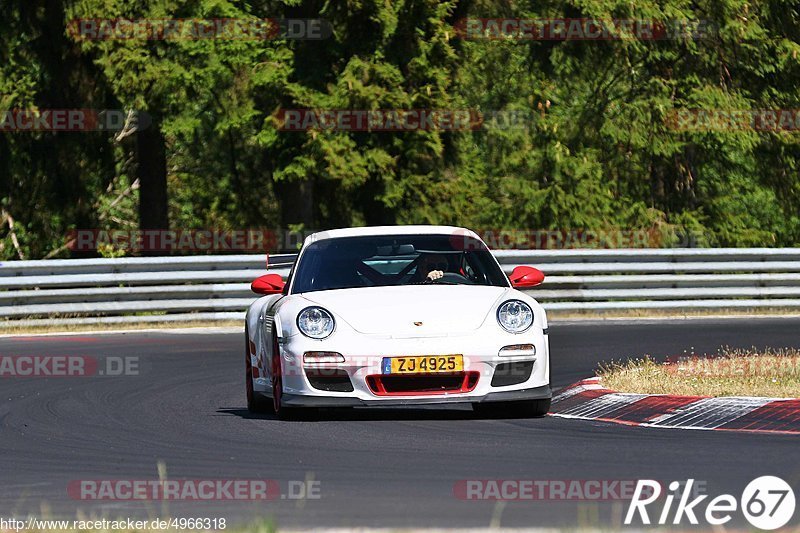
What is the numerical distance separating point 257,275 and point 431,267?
10.9 m

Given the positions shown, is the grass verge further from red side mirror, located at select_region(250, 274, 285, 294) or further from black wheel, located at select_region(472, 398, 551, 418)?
black wheel, located at select_region(472, 398, 551, 418)

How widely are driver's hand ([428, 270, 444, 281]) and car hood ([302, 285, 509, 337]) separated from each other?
1.02 feet

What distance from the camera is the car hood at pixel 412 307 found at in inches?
416

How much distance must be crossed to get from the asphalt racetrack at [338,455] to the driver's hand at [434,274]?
95cm

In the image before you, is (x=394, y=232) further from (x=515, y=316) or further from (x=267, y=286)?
(x=515, y=316)

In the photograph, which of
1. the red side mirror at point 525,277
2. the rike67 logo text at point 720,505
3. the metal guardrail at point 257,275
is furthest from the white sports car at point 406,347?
the metal guardrail at point 257,275

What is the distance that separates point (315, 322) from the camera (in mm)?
10734

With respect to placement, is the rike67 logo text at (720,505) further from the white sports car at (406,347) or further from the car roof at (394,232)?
the car roof at (394,232)

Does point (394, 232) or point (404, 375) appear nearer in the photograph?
point (404, 375)

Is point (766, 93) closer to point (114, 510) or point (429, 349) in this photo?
point (429, 349)


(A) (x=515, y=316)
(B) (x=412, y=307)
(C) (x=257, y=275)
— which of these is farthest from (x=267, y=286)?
(C) (x=257, y=275)

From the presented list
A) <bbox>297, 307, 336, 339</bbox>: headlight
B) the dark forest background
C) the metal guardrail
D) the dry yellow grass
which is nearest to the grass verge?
the metal guardrail

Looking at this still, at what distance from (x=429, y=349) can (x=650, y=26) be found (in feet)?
71.6

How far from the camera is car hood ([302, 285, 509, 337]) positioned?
34.7ft
